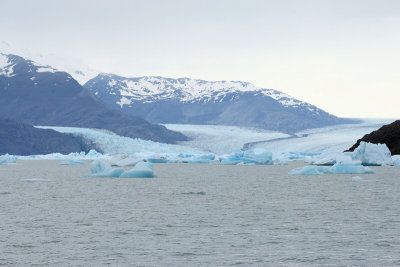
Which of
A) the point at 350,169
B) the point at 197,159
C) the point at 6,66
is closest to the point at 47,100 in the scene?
the point at 6,66

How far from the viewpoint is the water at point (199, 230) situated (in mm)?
9422

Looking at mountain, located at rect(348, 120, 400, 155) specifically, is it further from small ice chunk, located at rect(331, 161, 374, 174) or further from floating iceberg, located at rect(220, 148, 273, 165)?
small ice chunk, located at rect(331, 161, 374, 174)

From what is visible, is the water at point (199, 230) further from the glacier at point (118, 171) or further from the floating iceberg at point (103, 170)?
the floating iceberg at point (103, 170)

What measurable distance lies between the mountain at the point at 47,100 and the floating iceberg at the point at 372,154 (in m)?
115

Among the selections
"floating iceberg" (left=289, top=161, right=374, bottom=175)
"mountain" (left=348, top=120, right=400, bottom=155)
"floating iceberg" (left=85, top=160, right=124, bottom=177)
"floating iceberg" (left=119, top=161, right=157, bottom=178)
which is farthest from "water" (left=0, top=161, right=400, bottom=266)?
"mountain" (left=348, top=120, right=400, bottom=155)

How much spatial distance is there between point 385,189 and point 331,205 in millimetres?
7016

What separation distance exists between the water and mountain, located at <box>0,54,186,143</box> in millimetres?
138460

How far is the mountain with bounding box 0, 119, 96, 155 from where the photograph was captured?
351ft

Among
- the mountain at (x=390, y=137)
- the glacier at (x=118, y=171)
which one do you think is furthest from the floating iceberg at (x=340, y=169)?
the mountain at (x=390, y=137)

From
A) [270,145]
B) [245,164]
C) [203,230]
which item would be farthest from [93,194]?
[270,145]

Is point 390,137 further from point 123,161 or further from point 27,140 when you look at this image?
point 27,140

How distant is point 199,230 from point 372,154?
111 ft

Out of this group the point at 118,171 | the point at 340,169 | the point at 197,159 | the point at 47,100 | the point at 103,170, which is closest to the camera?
the point at 118,171

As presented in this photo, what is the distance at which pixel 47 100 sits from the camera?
183250mm
